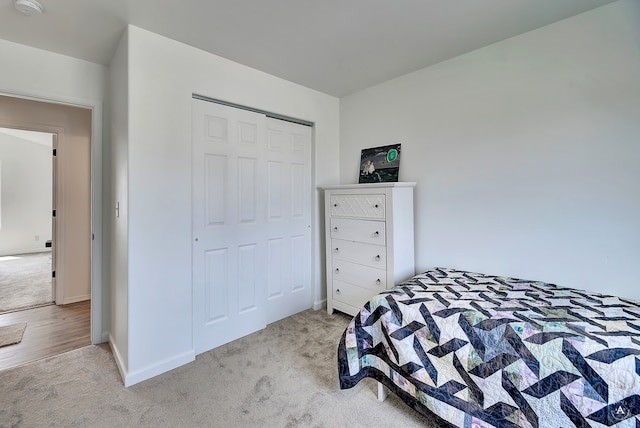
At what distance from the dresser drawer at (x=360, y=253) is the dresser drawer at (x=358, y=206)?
270 mm

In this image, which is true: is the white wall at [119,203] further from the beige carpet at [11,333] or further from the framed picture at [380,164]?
the framed picture at [380,164]

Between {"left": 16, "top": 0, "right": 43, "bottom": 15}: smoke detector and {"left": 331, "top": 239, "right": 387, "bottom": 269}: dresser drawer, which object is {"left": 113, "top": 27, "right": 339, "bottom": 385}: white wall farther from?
{"left": 331, "top": 239, "right": 387, "bottom": 269}: dresser drawer

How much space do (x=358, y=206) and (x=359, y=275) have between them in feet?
2.12

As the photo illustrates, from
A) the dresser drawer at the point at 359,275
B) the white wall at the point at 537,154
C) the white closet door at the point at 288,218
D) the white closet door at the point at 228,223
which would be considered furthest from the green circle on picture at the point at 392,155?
the white closet door at the point at 228,223

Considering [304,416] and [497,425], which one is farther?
[304,416]

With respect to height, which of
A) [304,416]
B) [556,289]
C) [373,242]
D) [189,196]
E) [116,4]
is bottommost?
[304,416]

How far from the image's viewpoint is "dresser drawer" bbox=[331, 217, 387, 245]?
2.44 meters

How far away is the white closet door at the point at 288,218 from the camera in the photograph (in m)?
2.71

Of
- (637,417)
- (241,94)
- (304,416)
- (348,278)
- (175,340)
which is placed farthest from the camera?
(348,278)

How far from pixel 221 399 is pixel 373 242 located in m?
1.59

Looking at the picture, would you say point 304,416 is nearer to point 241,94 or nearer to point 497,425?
point 497,425

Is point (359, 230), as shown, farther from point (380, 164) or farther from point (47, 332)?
point (47, 332)

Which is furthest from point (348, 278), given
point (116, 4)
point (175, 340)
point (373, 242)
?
point (116, 4)

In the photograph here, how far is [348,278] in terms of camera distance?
2730 millimetres
